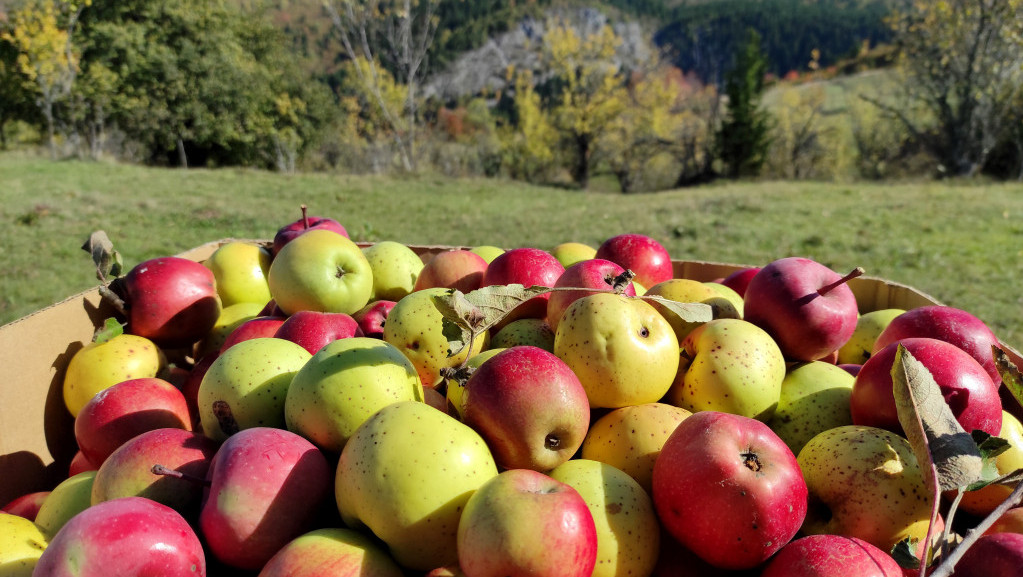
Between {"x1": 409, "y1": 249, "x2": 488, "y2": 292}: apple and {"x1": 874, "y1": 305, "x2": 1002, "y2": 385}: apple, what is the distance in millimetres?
1480

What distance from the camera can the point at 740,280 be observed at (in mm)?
2721

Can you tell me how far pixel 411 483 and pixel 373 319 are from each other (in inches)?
46.6

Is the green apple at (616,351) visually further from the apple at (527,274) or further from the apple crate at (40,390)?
the apple crate at (40,390)

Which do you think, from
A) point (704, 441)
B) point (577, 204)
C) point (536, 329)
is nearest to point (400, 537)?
point (704, 441)

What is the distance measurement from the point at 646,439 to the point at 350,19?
81.8 feet

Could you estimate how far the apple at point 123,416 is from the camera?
70.3 inches

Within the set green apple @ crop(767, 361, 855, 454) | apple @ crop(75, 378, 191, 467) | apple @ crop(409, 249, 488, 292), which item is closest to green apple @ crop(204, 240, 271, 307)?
apple @ crop(409, 249, 488, 292)

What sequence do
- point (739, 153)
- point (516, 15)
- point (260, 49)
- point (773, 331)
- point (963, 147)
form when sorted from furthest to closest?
point (516, 15)
point (260, 49)
point (739, 153)
point (963, 147)
point (773, 331)

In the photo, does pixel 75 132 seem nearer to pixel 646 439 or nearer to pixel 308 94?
pixel 308 94

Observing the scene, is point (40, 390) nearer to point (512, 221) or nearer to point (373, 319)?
point (373, 319)

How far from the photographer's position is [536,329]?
6.72 ft

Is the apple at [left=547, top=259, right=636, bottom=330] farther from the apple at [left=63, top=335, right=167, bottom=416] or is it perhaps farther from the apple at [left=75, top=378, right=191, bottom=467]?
the apple at [left=63, top=335, right=167, bottom=416]

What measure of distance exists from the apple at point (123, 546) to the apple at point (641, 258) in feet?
6.00

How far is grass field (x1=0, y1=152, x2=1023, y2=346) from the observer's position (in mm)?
7573
